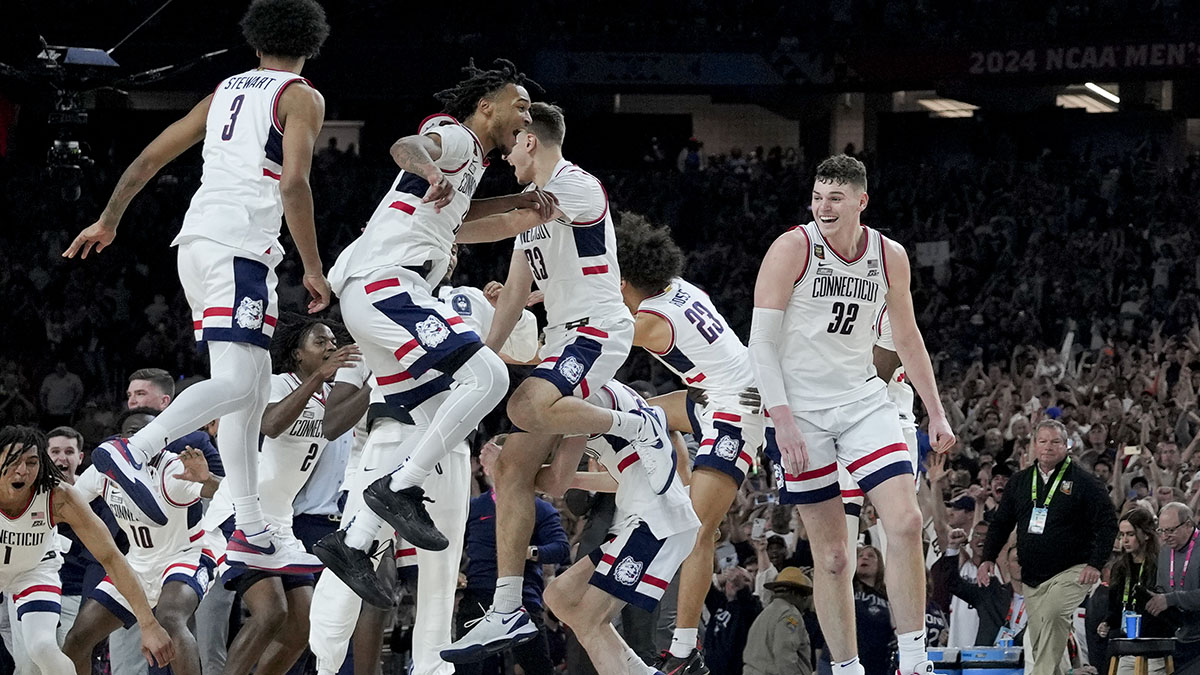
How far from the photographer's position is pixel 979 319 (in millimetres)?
21297

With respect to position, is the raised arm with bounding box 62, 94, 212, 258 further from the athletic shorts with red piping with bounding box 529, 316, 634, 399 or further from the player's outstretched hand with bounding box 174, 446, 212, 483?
the athletic shorts with red piping with bounding box 529, 316, 634, 399

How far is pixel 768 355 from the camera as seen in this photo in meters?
7.09

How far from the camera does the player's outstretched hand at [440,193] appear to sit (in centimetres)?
642

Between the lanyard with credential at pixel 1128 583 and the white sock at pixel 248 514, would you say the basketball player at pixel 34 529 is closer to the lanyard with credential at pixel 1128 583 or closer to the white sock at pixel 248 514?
the white sock at pixel 248 514

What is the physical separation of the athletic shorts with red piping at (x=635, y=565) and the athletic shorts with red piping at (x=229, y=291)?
1.90m

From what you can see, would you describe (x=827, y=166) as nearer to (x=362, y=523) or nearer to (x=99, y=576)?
(x=362, y=523)

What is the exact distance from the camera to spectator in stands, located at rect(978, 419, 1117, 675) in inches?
390

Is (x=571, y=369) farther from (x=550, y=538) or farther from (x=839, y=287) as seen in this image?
(x=550, y=538)

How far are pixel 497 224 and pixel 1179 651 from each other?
5.85 meters

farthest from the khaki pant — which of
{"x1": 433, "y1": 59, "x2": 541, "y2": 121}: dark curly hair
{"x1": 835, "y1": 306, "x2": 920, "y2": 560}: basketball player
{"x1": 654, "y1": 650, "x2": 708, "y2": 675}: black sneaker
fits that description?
{"x1": 433, "y1": 59, "x2": 541, "y2": 121}: dark curly hair

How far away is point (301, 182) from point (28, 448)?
2959mm

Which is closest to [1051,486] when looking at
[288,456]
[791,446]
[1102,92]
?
[791,446]

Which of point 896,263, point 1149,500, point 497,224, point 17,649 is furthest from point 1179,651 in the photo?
point 17,649

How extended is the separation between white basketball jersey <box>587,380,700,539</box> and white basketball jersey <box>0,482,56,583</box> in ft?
10.5
